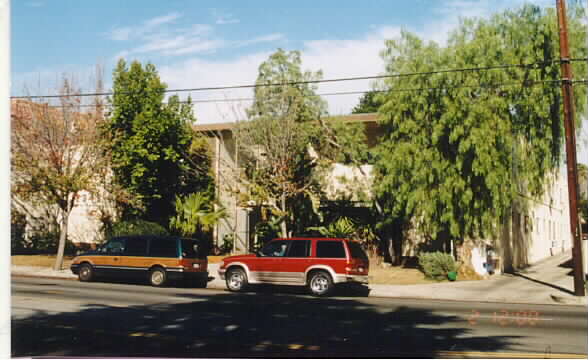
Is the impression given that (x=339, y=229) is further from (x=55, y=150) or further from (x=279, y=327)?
(x=279, y=327)

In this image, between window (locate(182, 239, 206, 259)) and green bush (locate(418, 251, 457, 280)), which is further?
green bush (locate(418, 251, 457, 280))

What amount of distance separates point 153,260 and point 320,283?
20.8 feet

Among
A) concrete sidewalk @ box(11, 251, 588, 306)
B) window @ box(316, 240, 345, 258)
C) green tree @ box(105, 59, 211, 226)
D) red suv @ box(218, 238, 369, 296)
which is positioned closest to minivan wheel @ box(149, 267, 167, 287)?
concrete sidewalk @ box(11, 251, 588, 306)

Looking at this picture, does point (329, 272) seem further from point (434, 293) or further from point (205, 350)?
point (205, 350)

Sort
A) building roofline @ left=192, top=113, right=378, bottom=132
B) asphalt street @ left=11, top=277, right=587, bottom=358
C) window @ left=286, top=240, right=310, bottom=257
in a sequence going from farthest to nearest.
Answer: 1. building roofline @ left=192, top=113, right=378, bottom=132
2. window @ left=286, top=240, right=310, bottom=257
3. asphalt street @ left=11, top=277, right=587, bottom=358

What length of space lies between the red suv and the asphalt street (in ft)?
3.79

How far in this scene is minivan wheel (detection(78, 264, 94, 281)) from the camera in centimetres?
2175

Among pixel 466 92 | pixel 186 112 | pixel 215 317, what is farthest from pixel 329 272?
pixel 186 112

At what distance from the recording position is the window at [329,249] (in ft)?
60.4

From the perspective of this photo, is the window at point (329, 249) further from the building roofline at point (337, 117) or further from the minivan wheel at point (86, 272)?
the building roofline at point (337, 117)

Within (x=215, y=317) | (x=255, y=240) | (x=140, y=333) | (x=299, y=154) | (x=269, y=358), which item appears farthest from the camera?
(x=255, y=240)

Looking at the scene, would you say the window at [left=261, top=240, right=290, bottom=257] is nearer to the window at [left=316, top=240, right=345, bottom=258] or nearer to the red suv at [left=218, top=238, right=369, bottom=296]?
the red suv at [left=218, top=238, right=369, bottom=296]
